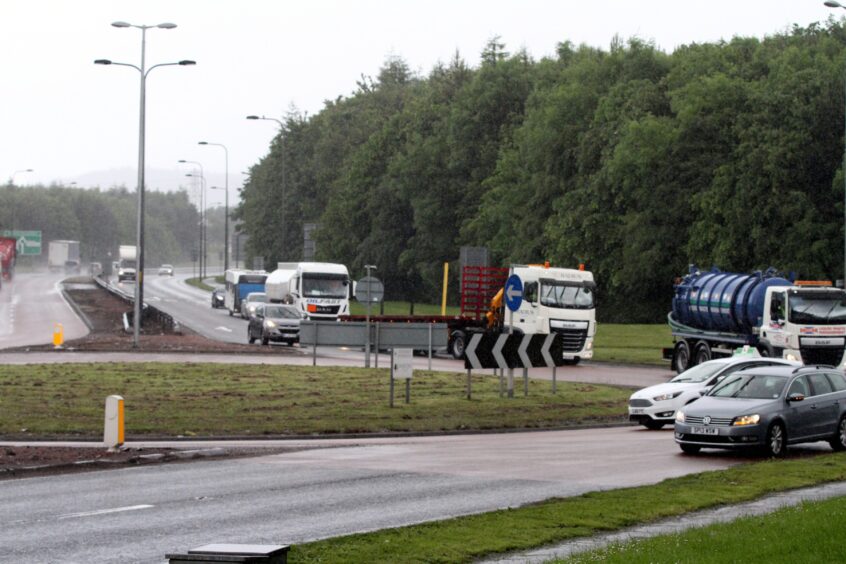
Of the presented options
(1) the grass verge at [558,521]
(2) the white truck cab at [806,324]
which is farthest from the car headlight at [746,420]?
(2) the white truck cab at [806,324]

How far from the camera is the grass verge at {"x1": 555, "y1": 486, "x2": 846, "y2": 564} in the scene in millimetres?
11344

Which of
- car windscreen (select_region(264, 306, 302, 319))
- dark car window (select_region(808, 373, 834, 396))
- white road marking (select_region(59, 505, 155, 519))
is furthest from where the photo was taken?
car windscreen (select_region(264, 306, 302, 319))

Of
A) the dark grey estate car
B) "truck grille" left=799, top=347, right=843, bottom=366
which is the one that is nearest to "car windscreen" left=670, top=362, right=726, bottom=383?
the dark grey estate car

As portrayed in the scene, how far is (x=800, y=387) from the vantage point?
23.9m

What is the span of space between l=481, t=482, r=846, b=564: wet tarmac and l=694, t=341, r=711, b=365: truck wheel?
25069 millimetres

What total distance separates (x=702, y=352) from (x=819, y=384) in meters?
19.6

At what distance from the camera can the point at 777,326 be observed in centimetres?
4012

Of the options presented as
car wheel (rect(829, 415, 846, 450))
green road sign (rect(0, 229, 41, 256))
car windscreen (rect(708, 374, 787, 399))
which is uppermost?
green road sign (rect(0, 229, 41, 256))

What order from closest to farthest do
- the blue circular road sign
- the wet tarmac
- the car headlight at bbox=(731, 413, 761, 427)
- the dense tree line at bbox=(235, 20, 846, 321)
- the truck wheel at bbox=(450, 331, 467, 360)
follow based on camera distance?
1. the wet tarmac
2. the car headlight at bbox=(731, 413, 761, 427)
3. the blue circular road sign
4. the truck wheel at bbox=(450, 331, 467, 360)
5. the dense tree line at bbox=(235, 20, 846, 321)

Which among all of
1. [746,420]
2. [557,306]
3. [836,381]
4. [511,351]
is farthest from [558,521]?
[557,306]

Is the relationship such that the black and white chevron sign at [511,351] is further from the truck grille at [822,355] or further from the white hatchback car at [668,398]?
the truck grille at [822,355]

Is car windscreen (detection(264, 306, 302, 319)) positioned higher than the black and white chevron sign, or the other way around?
the black and white chevron sign

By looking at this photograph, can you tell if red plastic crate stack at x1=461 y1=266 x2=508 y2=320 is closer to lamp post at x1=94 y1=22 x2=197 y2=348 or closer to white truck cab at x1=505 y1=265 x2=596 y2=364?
white truck cab at x1=505 y1=265 x2=596 y2=364

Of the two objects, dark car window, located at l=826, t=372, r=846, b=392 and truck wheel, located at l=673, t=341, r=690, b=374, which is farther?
truck wheel, located at l=673, t=341, r=690, b=374
